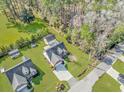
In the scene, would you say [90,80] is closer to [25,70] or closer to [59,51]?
[59,51]

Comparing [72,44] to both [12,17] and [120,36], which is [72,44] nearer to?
[120,36]

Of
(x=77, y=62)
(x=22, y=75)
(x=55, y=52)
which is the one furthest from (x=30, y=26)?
(x=77, y=62)

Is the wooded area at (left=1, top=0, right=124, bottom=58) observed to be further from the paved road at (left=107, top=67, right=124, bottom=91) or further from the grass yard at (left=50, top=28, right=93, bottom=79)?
the paved road at (left=107, top=67, right=124, bottom=91)

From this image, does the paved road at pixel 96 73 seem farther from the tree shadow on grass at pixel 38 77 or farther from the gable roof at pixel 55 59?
the tree shadow on grass at pixel 38 77

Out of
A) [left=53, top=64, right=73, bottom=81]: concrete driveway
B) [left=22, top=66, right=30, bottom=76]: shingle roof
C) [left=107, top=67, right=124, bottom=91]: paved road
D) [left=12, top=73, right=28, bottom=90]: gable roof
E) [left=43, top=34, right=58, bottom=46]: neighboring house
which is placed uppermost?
[left=43, top=34, right=58, bottom=46]: neighboring house

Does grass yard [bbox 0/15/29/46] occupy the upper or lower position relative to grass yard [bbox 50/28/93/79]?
upper

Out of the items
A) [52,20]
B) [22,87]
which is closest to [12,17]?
[52,20]

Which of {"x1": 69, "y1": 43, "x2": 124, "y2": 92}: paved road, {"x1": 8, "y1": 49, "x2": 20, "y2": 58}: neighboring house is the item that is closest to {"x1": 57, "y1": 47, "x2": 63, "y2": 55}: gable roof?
{"x1": 69, "y1": 43, "x2": 124, "y2": 92}: paved road
